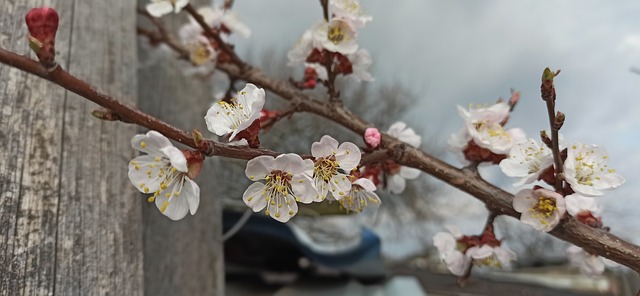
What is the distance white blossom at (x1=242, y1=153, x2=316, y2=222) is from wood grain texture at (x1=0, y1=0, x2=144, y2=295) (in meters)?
0.34

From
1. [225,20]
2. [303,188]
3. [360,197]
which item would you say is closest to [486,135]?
[360,197]

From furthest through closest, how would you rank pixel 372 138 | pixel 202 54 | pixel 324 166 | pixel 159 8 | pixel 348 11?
1. pixel 202 54
2. pixel 159 8
3. pixel 348 11
4. pixel 372 138
5. pixel 324 166

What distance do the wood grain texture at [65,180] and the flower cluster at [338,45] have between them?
0.36 metres

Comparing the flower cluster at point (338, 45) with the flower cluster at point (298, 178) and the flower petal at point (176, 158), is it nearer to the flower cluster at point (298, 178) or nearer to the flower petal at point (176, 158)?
the flower cluster at point (298, 178)

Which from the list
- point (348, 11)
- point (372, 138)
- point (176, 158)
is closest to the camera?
point (176, 158)

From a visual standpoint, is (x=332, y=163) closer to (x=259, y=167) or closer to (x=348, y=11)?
(x=259, y=167)

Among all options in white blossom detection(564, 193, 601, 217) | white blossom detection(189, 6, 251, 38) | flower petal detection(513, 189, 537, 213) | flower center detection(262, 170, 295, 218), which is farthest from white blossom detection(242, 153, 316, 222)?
white blossom detection(189, 6, 251, 38)

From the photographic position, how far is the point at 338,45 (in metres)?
0.85

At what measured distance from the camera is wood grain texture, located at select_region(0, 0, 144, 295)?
0.72 m

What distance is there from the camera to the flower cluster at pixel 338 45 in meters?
0.84

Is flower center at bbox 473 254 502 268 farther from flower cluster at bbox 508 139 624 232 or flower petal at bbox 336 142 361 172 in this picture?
flower petal at bbox 336 142 361 172

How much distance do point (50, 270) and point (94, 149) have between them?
219 mm

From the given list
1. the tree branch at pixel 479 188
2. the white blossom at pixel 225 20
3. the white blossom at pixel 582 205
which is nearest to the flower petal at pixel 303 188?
the tree branch at pixel 479 188

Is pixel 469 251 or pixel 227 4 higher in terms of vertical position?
pixel 227 4
